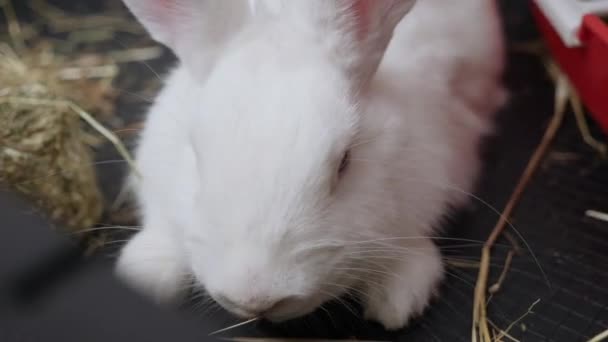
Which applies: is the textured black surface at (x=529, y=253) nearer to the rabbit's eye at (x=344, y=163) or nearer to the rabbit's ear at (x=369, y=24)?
the rabbit's eye at (x=344, y=163)

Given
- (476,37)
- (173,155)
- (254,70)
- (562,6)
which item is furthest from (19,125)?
(562,6)

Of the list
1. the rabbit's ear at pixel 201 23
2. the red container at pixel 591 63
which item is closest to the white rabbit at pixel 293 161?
the rabbit's ear at pixel 201 23

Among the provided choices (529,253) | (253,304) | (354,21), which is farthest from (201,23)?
(529,253)

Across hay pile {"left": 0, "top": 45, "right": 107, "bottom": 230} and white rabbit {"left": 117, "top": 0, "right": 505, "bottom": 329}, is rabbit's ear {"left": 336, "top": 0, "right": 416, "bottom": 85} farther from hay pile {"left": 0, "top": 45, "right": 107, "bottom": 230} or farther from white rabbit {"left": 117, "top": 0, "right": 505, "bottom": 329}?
hay pile {"left": 0, "top": 45, "right": 107, "bottom": 230}

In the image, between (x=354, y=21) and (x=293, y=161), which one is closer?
(x=293, y=161)

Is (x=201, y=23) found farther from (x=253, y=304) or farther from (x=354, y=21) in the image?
(x=253, y=304)
